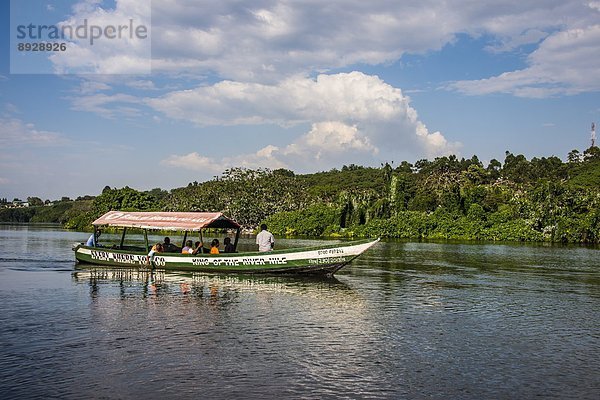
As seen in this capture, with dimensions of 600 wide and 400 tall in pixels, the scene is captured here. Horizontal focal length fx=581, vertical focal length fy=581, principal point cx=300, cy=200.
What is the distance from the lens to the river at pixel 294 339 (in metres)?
12.0

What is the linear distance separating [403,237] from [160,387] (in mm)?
85181

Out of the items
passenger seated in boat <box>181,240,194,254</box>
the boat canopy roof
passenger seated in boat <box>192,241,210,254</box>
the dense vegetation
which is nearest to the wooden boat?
the boat canopy roof

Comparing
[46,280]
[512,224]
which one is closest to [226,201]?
[512,224]

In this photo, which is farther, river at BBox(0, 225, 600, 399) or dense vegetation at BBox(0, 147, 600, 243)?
dense vegetation at BBox(0, 147, 600, 243)

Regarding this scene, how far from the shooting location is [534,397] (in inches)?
453

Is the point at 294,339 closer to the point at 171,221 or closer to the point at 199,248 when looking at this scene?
the point at 199,248

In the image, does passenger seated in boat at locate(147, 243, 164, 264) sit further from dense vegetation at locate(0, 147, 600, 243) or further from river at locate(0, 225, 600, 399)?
dense vegetation at locate(0, 147, 600, 243)

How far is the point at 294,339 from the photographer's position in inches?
626

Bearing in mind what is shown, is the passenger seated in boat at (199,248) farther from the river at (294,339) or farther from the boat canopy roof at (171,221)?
the river at (294,339)

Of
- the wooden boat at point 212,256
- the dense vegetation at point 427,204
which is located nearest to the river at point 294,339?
the wooden boat at point 212,256

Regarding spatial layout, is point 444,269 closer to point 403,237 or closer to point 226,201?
point 403,237

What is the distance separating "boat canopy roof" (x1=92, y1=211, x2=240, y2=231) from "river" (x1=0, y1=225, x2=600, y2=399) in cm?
354

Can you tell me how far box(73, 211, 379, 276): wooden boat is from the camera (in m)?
28.4

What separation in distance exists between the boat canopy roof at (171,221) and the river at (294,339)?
354 cm
